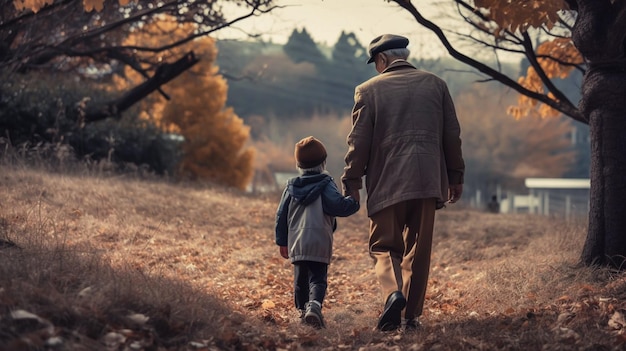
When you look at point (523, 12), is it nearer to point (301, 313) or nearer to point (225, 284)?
point (301, 313)

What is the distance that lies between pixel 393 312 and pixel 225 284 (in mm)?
2879

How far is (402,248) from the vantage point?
565 cm

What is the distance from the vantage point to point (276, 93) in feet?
213

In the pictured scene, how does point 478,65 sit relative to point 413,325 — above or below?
above

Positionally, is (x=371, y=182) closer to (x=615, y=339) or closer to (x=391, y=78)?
(x=391, y=78)

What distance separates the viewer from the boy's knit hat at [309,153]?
586 cm

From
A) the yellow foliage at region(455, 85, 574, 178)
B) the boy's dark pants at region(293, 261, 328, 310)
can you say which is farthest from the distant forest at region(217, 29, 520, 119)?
the boy's dark pants at region(293, 261, 328, 310)

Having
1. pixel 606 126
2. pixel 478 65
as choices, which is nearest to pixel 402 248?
pixel 606 126

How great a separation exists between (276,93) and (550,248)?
56.8 meters

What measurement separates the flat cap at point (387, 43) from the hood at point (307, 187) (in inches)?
40.4

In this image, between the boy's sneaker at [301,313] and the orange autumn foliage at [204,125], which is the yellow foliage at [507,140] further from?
the boy's sneaker at [301,313]

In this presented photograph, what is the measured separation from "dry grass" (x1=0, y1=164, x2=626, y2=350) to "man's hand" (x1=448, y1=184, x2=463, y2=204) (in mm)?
897

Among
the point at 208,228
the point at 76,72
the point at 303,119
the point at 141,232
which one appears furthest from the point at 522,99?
the point at 303,119

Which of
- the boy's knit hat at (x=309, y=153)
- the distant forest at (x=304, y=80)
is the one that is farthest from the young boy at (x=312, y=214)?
the distant forest at (x=304, y=80)
